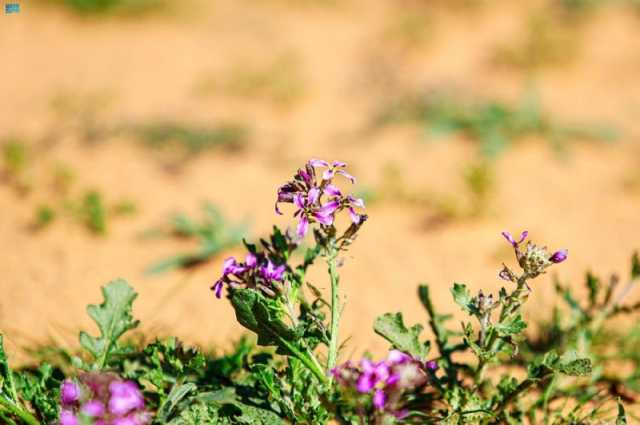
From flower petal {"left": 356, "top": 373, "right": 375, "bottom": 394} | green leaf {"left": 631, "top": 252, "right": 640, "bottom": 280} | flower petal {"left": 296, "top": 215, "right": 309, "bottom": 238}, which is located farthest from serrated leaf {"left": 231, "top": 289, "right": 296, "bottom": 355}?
green leaf {"left": 631, "top": 252, "right": 640, "bottom": 280}

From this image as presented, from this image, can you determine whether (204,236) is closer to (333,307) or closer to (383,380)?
(333,307)

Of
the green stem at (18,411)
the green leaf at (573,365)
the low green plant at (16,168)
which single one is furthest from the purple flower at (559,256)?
the low green plant at (16,168)

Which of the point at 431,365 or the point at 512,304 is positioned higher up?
the point at 512,304

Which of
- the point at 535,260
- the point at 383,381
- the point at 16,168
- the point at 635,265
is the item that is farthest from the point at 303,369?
the point at 16,168

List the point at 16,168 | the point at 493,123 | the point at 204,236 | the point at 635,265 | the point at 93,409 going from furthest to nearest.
→ the point at 493,123, the point at 16,168, the point at 204,236, the point at 635,265, the point at 93,409

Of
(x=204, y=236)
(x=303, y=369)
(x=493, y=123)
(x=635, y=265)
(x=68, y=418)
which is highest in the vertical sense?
(x=493, y=123)

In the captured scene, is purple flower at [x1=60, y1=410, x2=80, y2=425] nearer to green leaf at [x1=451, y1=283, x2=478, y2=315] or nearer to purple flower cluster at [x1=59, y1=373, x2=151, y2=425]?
purple flower cluster at [x1=59, y1=373, x2=151, y2=425]

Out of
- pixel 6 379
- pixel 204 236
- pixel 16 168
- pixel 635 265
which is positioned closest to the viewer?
pixel 6 379
